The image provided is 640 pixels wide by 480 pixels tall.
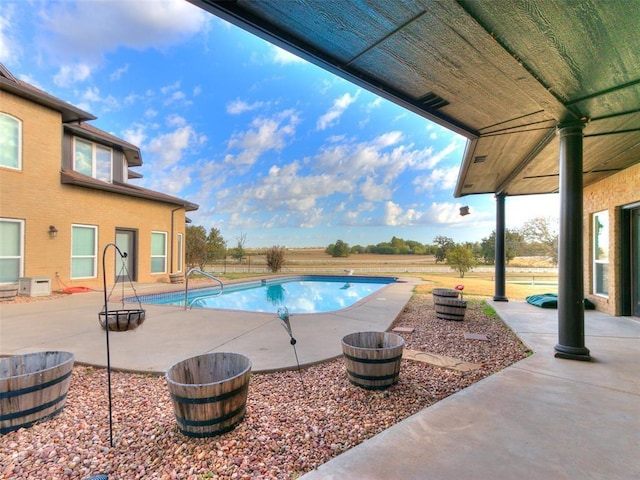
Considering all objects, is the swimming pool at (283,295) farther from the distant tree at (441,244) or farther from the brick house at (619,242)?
the distant tree at (441,244)

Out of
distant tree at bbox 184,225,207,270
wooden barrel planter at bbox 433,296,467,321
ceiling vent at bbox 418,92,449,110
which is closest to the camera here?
ceiling vent at bbox 418,92,449,110

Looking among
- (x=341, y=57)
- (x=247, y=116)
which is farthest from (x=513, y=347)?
(x=247, y=116)

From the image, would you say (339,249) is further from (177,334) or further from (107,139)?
(177,334)

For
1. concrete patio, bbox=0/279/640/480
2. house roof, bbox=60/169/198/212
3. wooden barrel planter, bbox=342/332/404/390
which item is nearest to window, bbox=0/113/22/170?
house roof, bbox=60/169/198/212

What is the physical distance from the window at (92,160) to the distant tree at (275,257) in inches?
362

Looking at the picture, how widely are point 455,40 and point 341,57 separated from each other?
0.96 meters

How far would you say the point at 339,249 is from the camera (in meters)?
33.6

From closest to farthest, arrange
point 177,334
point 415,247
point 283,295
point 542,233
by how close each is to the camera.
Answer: point 177,334, point 283,295, point 542,233, point 415,247

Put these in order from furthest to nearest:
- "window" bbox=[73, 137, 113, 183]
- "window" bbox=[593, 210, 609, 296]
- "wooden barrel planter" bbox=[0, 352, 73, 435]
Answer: "window" bbox=[73, 137, 113, 183] < "window" bbox=[593, 210, 609, 296] < "wooden barrel planter" bbox=[0, 352, 73, 435]

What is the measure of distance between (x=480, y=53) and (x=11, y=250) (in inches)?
459

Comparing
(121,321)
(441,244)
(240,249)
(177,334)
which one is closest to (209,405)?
(121,321)

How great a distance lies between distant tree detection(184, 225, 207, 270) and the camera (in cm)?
1789

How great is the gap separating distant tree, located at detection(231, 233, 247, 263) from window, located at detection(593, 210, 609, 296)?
18.8m

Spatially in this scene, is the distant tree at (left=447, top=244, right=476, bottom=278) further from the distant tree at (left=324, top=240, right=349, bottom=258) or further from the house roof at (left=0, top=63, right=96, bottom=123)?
the distant tree at (left=324, top=240, right=349, bottom=258)
